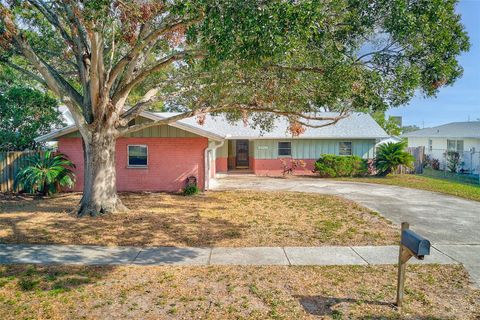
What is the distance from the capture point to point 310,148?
23.6 metres

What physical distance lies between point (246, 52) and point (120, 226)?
5880mm

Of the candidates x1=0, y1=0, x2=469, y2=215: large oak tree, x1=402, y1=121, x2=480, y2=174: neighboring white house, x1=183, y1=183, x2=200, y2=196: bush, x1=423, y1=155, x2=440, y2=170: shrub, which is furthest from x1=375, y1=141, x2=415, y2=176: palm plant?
x1=183, y1=183, x2=200, y2=196: bush

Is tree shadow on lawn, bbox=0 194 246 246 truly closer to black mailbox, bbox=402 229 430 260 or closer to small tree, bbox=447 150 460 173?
black mailbox, bbox=402 229 430 260

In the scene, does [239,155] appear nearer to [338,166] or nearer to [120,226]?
[338,166]

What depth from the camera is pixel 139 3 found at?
791cm

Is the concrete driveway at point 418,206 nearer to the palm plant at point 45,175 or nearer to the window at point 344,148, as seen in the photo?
the window at point 344,148

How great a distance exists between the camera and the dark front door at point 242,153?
27.0 m

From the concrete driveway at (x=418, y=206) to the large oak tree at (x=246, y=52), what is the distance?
3.61 metres

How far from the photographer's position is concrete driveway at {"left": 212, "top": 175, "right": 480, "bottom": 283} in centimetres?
774

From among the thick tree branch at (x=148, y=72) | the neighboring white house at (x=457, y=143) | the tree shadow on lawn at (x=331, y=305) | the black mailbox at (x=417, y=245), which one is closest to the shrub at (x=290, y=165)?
the neighboring white house at (x=457, y=143)

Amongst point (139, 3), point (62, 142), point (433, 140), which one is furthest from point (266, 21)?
point (433, 140)

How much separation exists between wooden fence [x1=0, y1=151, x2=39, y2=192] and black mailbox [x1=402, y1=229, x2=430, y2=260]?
15548 millimetres

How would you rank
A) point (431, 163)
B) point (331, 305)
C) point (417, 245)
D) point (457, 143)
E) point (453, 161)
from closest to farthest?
point (417, 245) → point (331, 305) → point (453, 161) → point (457, 143) → point (431, 163)

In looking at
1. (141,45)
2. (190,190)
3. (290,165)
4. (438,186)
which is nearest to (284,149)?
(290,165)
